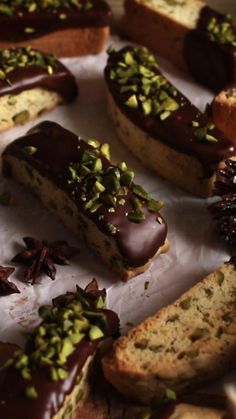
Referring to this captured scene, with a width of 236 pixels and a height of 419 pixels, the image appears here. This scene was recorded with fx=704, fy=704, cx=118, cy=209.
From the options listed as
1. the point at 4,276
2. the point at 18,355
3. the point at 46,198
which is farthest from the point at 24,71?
the point at 18,355

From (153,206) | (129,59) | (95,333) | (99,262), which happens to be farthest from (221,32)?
(95,333)

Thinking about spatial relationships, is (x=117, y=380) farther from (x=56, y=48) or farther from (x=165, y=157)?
(x=56, y=48)

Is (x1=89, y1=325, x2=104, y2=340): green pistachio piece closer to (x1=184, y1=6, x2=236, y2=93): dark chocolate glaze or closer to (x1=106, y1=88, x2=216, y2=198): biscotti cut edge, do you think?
(x1=106, y1=88, x2=216, y2=198): biscotti cut edge

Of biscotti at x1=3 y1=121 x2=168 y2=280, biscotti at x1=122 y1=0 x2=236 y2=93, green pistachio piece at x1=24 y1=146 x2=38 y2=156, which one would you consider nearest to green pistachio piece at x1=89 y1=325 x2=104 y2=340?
biscotti at x1=3 y1=121 x2=168 y2=280

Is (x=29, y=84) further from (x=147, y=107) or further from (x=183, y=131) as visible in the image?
(x=183, y=131)

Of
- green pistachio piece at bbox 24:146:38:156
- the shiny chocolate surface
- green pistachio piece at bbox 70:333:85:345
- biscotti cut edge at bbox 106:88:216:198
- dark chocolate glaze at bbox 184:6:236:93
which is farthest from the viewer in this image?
dark chocolate glaze at bbox 184:6:236:93
